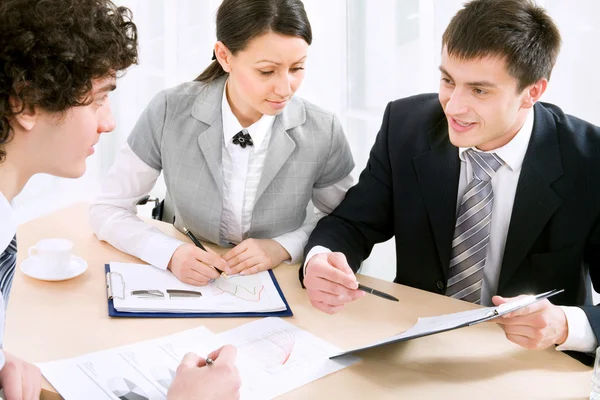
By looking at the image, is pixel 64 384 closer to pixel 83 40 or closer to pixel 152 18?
pixel 83 40

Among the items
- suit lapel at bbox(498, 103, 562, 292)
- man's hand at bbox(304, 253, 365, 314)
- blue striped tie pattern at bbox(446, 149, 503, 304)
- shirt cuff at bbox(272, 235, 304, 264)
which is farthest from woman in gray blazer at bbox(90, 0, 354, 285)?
suit lapel at bbox(498, 103, 562, 292)

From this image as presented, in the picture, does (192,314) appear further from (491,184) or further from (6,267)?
(491,184)

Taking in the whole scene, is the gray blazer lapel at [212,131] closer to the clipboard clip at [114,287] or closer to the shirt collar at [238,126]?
the shirt collar at [238,126]

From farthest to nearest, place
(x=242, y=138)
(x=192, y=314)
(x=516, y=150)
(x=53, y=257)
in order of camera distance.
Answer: (x=242, y=138) → (x=516, y=150) → (x=53, y=257) → (x=192, y=314)

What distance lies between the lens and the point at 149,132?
183cm

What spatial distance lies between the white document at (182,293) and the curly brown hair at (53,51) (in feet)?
1.65

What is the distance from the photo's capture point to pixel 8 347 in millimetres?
1244

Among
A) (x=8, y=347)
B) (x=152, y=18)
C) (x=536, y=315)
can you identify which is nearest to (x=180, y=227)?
(x=8, y=347)

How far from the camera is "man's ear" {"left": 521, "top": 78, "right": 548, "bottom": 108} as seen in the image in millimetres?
1567

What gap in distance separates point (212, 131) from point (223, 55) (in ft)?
0.69

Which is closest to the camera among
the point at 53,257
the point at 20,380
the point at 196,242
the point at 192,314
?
the point at 20,380

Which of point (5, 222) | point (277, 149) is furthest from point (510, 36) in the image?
point (5, 222)

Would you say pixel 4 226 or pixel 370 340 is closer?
pixel 4 226

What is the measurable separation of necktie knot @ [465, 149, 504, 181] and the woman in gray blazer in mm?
400
